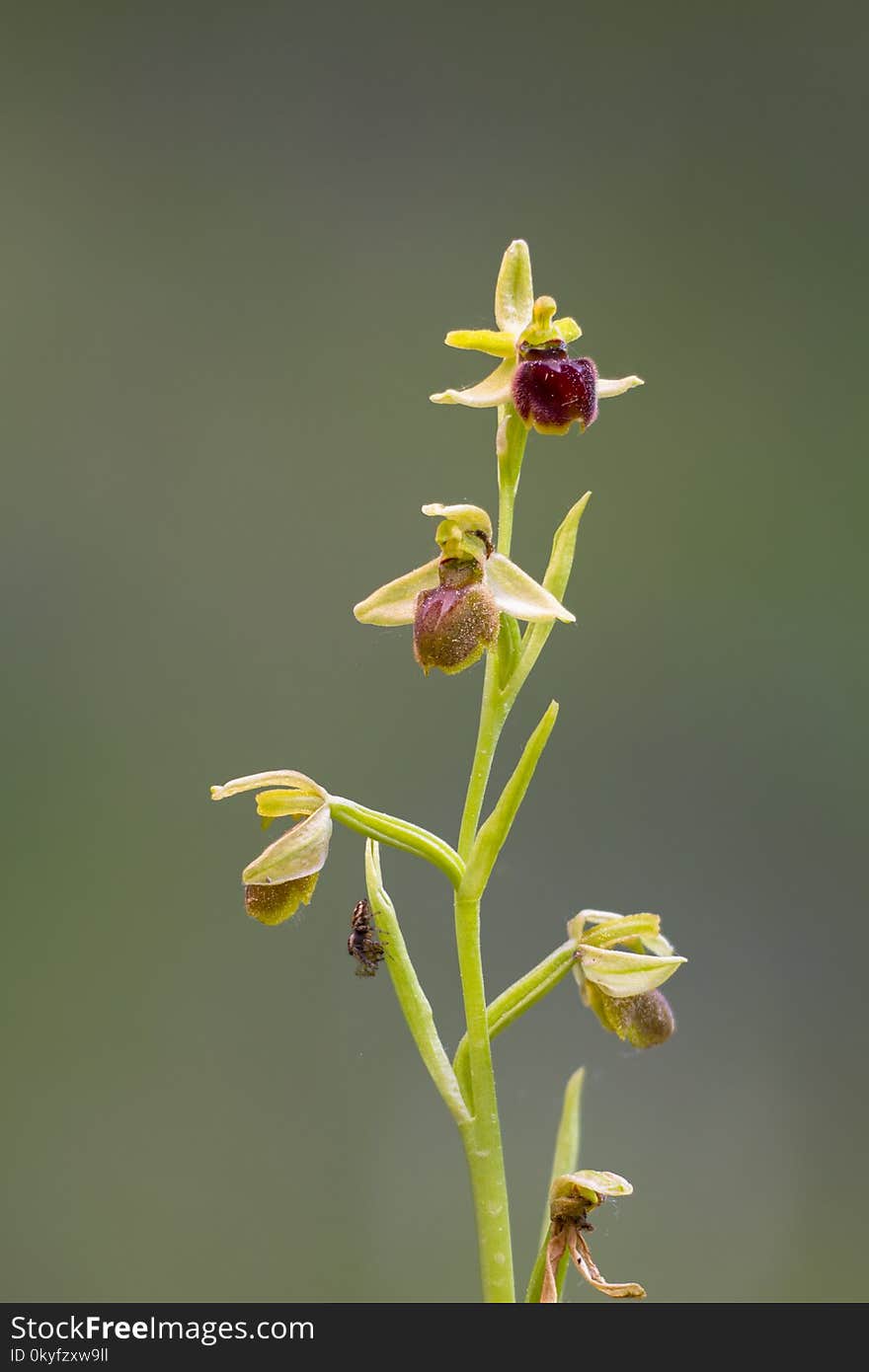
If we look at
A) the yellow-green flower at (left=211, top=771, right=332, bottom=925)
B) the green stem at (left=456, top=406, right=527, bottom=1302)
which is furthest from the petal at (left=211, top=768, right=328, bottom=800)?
the green stem at (left=456, top=406, right=527, bottom=1302)

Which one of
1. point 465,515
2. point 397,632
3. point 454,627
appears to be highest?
point 397,632

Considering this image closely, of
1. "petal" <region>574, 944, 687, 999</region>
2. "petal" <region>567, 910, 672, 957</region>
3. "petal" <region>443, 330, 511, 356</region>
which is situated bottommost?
"petal" <region>574, 944, 687, 999</region>

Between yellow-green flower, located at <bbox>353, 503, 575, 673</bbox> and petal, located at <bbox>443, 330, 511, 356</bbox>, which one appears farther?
petal, located at <bbox>443, 330, 511, 356</bbox>

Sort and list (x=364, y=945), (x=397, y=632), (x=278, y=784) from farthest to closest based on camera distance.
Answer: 1. (x=397, y=632)
2. (x=364, y=945)
3. (x=278, y=784)

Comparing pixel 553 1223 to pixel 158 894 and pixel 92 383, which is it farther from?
pixel 92 383

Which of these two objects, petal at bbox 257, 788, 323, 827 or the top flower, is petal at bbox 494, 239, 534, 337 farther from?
petal at bbox 257, 788, 323, 827

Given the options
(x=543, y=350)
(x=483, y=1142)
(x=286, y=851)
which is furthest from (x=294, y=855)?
(x=543, y=350)

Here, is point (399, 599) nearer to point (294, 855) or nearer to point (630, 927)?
point (294, 855)

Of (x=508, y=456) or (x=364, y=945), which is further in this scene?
(x=364, y=945)
